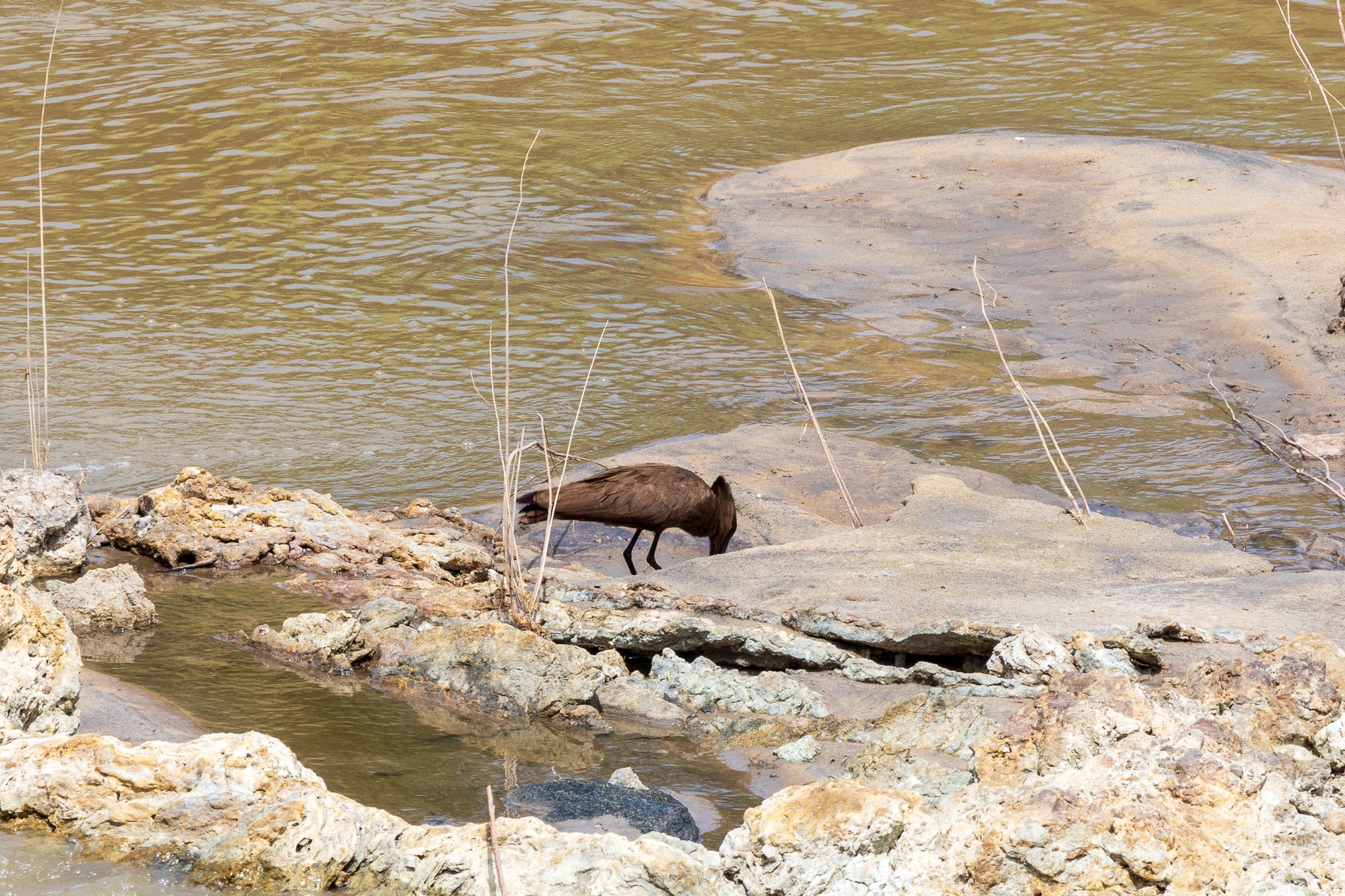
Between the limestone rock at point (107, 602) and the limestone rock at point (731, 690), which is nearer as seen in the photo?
the limestone rock at point (731, 690)

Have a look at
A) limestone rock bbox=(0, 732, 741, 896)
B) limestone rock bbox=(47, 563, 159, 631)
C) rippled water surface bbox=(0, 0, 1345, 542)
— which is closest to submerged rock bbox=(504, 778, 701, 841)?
limestone rock bbox=(0, 732, 741, 896)

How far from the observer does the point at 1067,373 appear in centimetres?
927

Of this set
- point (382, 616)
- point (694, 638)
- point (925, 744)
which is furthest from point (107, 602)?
point (925, 744)

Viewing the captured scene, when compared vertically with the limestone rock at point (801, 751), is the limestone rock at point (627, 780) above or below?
above

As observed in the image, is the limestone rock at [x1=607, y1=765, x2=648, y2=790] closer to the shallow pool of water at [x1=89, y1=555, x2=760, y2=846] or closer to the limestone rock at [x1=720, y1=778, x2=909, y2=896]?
the shallow pool of water at [x1=89, y1=555, x2=760, y2=846]

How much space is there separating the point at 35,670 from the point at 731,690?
1.97 metres

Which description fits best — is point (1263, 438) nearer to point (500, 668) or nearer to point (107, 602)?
point (500, 668)

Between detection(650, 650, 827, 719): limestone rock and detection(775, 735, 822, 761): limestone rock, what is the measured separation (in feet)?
0.96

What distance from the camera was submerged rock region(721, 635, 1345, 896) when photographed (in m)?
2.46

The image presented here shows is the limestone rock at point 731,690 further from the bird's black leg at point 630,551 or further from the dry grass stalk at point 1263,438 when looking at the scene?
the dry grass stalk at point 1263,438

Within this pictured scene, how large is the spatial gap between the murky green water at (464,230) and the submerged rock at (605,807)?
0.58 ft

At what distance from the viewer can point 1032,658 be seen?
165 inches

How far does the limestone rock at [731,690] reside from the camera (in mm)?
4223

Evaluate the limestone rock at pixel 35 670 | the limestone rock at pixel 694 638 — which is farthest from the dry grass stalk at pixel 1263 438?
the limestone rock at pixel 35 670
